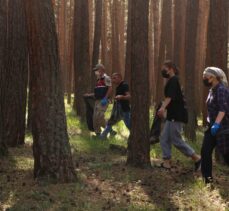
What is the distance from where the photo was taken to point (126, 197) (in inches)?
289

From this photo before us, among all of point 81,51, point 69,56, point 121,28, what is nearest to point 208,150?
point 81,51

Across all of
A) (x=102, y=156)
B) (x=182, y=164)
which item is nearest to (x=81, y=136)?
(x=102, y=156)

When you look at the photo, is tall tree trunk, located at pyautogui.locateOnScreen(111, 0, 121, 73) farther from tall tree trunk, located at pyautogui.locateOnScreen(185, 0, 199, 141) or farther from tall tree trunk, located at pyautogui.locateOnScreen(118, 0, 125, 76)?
tall tree trunk, located at pyautogui.locateOnScreen(185, 0, 199, 141)

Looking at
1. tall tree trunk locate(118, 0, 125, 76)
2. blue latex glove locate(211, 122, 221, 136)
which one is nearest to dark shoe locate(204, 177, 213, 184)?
blue latex glove locate(211, 122, 221, 136)

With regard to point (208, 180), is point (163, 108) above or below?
above

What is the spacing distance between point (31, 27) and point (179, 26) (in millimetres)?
11655

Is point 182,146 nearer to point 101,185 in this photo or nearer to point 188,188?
point 188,188

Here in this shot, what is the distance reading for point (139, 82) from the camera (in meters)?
8.77

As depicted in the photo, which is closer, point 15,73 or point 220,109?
point 220,109

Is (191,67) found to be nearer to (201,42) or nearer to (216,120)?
(216,120)

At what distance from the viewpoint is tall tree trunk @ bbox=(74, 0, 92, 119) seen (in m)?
16.7

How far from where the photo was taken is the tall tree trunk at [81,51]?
54.7 feet

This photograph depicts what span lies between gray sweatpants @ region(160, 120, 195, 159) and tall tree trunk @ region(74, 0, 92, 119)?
301 inches

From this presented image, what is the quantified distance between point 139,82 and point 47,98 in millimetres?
1940
